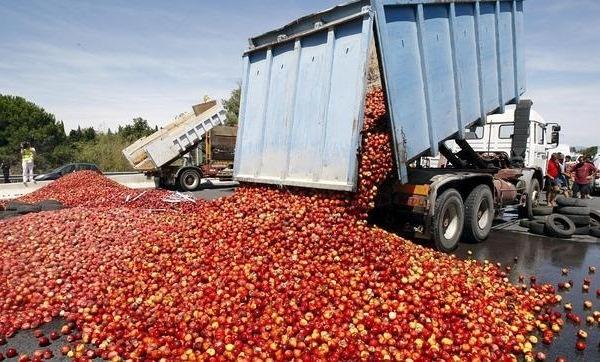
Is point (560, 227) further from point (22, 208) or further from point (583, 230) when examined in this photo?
point (22, 208)

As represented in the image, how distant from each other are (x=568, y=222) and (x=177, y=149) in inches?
535

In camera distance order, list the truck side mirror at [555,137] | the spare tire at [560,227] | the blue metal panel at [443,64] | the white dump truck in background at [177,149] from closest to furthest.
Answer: the blue metal panel at [443,64] → the spare tire at [560,227] → the truck side mirror at [555,137] → the white dump truck in background at [177,149]

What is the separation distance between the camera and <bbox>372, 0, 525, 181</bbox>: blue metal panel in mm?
5520

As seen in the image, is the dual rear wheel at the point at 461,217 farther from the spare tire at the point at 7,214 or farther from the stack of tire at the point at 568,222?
the spare tire at the point at 7,214

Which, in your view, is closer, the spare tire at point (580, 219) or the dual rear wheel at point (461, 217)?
the dual rear wheel at point (461, 217)

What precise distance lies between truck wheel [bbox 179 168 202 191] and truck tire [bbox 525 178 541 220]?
1273 cm

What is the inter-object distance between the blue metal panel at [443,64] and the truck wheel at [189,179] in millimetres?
12811

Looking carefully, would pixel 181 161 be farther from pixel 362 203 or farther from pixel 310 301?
pixel 310 301

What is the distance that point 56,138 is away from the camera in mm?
41156

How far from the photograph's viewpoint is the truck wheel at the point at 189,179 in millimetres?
17281

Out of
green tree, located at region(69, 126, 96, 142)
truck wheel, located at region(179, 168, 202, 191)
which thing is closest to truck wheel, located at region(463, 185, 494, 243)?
truck wheel, located at region(179, 168, 202, 191)

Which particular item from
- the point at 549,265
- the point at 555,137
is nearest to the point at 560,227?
the point at 549,265

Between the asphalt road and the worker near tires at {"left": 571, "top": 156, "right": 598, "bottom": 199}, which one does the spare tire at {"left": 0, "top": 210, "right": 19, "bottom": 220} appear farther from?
the worker near tires at {"left": 571, "top": 156, "right": 598, "bottom": 199}

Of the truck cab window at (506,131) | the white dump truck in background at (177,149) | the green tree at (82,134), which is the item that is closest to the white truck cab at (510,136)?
the truck cab window at (506,131)
